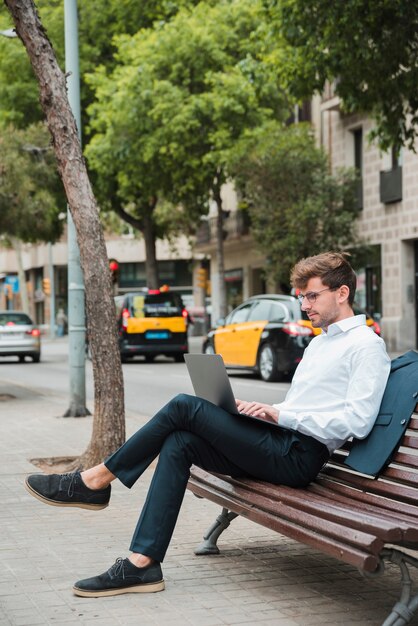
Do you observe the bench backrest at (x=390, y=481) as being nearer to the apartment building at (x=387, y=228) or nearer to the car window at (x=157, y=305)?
the car window at (x=157, y=305)

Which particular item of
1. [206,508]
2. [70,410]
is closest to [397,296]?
[70,410]

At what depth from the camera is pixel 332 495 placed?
4621 mm

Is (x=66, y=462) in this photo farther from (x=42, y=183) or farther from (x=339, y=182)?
(x=339, y=182)

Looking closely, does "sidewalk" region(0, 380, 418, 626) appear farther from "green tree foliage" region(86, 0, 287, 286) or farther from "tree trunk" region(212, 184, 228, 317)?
"tree trunk" region(212, 184, 228, 317)

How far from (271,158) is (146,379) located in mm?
9281

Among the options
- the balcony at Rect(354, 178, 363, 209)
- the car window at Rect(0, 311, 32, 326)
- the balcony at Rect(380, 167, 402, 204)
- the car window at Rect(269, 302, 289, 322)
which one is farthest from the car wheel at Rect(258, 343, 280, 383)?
the balcony at Rect(354, 178, 363, 209)

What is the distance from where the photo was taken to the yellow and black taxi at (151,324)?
26516mm

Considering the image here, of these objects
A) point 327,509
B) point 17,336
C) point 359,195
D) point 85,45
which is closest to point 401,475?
point 327,509

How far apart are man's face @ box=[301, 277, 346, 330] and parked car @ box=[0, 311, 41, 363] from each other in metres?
24.5

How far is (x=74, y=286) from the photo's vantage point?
40.1ft

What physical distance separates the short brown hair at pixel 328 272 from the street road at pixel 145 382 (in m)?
8.92

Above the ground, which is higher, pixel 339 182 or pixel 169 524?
pixel 339 182

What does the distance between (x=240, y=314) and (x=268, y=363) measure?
5.24 feet

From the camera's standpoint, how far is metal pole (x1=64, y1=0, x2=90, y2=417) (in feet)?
38.4
